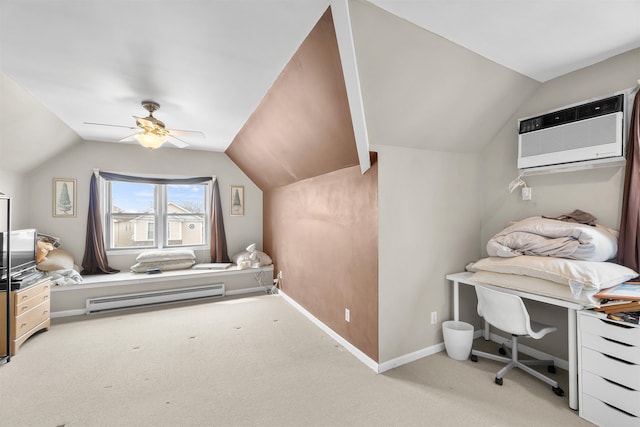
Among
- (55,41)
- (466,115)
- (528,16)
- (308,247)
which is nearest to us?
(528,16)

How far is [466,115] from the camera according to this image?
2.54 metres

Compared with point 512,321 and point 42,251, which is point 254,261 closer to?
point 42,251

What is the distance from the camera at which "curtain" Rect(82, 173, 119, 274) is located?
4.24 metres

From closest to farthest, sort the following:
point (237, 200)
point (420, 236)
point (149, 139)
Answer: point (420, 236)
point (149, 139)
point (237, 200)

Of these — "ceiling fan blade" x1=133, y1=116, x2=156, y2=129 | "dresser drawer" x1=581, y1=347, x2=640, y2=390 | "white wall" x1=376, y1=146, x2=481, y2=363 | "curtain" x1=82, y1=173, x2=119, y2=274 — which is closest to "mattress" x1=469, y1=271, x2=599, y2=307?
"dresser drawer" x1=581, y1=347, x2=640, y2=390

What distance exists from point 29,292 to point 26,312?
0.20m

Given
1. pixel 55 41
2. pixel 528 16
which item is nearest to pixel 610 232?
pixel 528 16

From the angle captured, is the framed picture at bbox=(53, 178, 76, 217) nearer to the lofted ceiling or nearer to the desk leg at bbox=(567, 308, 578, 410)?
the lofted ceiling

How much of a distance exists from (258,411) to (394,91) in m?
2.54

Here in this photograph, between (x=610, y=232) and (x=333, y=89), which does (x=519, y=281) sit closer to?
(x=610, y=232)

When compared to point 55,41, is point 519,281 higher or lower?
lower

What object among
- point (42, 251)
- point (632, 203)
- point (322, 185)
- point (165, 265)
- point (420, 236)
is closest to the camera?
point (632, 203)

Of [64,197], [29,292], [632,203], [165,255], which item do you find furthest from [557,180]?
[64,197]

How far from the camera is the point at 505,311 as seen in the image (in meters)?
2.17
